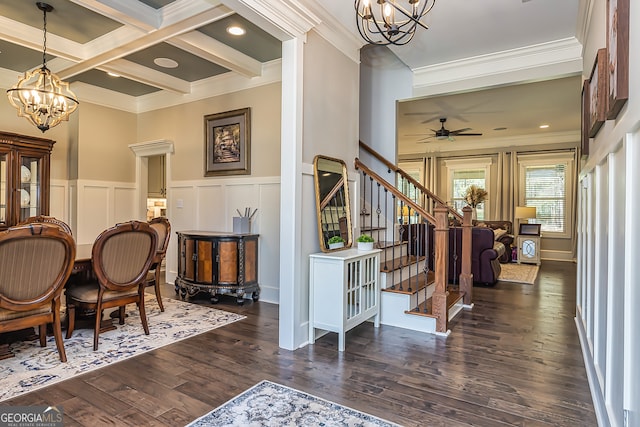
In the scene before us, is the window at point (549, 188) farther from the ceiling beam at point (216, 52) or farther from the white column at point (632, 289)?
the white column at point (632, 289)

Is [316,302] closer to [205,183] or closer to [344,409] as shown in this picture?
[344,409]

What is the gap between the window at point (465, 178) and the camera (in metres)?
9.60

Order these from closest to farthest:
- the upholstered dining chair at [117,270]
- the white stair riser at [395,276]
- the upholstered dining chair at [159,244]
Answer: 1. the upholstered dining chair at [117,270]
2. the white stair riser at [395,276]
3. the upholstered dining chair at [159,244]

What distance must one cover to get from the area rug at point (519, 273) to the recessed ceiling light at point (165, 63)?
6.02 metres

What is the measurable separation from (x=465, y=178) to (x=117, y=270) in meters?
8.96

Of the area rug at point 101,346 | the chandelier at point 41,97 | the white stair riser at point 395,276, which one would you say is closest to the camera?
the area rug at point 101,346

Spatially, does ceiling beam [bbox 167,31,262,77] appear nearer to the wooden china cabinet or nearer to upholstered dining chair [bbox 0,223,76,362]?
upholstered dining chair [bbox 0,223,76,362]

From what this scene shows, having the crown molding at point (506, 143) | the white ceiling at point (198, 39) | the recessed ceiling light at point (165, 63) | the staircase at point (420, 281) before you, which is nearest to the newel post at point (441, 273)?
the staircase at point (420, 281)

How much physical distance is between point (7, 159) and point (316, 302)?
4390mm

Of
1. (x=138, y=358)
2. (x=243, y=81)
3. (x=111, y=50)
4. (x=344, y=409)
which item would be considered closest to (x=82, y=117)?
(x=111, y=50)

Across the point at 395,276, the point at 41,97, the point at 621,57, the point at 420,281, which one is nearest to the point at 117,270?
the point at 41,97

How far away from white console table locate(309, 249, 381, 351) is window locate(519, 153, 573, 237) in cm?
745

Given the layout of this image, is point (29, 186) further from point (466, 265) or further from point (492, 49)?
point (492, 49)

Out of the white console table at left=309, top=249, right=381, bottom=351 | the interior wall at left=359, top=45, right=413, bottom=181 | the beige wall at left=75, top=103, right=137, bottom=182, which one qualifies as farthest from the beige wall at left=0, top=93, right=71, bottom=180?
the white console table at left=309, top=249, right=381, bottom=351
